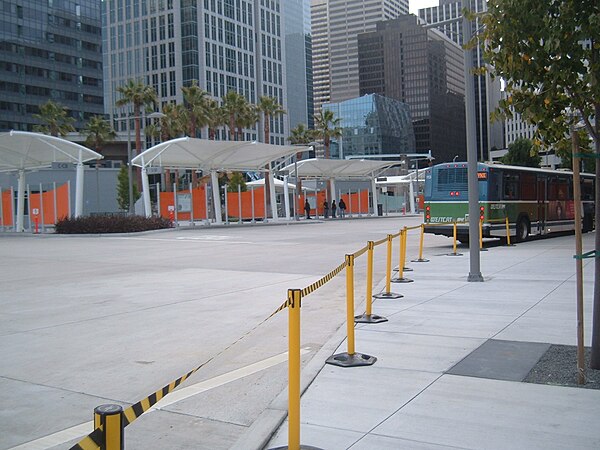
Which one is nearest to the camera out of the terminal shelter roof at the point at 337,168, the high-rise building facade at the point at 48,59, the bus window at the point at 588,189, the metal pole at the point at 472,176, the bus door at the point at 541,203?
the metal pole at the point at 472,176

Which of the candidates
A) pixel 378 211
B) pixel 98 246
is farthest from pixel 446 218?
pixel 378 211

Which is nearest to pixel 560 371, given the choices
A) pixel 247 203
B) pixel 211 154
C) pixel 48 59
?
pixel 211 154

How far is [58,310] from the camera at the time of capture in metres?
10.9

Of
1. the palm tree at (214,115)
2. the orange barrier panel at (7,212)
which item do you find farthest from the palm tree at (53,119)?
the orange barrier panel at (7,212)

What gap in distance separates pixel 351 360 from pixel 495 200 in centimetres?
1722

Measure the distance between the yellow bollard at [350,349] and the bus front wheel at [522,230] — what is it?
19029mm

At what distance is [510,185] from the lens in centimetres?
2352

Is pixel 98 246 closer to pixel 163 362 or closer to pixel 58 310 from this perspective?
pixel 58 310

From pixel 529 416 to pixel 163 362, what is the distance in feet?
13.6

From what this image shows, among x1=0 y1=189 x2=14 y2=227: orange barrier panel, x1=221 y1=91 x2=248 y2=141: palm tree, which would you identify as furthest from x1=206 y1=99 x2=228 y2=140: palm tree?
x1=0 y1=189 x2=14 y2=227: orange barrier panel

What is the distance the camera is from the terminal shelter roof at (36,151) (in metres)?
36.7

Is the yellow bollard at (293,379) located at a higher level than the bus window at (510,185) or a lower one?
lower

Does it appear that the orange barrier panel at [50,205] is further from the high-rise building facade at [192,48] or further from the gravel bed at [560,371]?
the high-rise building facade at [192,48]

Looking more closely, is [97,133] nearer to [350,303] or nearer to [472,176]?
[472,176]
